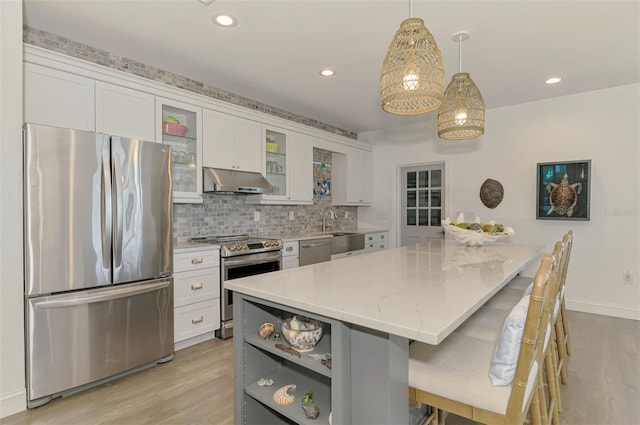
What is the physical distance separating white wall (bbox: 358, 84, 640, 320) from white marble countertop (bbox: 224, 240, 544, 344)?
86.8 inches

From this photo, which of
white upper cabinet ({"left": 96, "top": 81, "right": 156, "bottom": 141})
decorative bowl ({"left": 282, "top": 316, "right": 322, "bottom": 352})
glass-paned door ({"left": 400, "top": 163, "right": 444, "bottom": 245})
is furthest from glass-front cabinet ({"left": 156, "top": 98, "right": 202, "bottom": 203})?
glass-paned door ({"left": 400, "top": 163, "right": 444, "bottom": 245})

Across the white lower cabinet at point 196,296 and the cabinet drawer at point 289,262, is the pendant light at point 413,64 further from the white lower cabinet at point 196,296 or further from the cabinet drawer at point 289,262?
the cabinet drawer at point 289,262

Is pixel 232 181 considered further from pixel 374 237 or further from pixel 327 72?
pixel 374 237

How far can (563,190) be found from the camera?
3914 millimetres

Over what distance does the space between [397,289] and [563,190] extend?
3.63m

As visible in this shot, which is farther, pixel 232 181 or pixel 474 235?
pixel 232 181

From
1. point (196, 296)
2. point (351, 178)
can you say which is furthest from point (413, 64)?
point (351, 178)

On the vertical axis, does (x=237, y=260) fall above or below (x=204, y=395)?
above

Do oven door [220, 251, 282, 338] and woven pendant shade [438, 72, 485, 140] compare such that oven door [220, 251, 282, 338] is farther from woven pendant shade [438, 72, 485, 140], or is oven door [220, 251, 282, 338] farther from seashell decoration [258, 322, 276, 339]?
woven pendant shade [438, 72, 485, 140]

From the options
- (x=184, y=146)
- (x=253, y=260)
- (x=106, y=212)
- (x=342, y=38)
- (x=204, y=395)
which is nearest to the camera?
(x=204, y=395)

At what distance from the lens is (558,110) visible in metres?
3.99

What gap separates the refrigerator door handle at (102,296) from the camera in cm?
205

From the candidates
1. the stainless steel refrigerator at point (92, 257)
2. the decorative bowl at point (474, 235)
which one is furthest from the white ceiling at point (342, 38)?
A: the decorative bowl at point (474, 235)

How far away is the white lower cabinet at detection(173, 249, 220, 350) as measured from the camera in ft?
9.21
